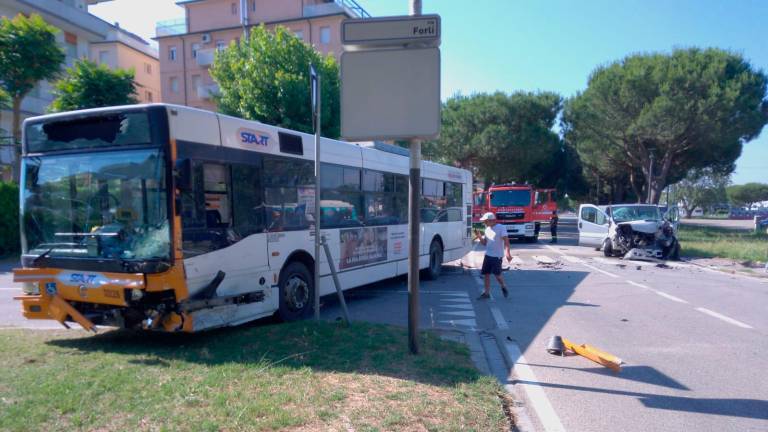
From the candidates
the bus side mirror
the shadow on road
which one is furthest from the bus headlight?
the shadow on road

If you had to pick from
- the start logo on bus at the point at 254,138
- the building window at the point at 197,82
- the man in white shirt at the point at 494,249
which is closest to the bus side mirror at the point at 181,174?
the start logo on bus at the point at 254,138

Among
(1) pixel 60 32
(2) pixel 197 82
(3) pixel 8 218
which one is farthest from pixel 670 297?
(2) pixel 197 82

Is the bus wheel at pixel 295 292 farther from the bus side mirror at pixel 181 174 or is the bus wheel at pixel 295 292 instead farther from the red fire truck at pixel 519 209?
the red fire truck at pixel 519 209

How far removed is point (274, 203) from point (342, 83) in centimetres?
258

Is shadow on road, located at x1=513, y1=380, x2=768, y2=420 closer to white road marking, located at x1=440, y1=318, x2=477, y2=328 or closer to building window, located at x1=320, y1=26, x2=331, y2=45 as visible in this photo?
white road marking, located at x1=440, y1=318, x2=477, y2=328

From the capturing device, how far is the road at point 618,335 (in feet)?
16.3

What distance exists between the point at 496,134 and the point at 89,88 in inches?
1086

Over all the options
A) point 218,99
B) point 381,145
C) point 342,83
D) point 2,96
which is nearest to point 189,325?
point 342,83

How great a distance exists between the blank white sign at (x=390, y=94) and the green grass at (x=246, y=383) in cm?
256

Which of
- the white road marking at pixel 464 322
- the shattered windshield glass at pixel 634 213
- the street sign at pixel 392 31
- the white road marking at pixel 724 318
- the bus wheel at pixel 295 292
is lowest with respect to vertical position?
the white road marking at pixel 724 318

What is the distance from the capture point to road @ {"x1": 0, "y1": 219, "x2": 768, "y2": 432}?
16.3ft

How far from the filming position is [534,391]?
18.0ft

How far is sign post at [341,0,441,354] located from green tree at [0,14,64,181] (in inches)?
704

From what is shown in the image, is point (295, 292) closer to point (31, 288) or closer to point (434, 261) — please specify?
point (31, 288)
